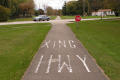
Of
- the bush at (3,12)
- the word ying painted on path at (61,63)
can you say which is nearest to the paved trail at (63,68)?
the word ying painted on path at (61,63)

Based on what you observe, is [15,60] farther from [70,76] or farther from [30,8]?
[30,8]

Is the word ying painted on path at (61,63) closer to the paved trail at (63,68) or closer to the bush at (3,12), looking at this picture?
the paved trail at (63,68)

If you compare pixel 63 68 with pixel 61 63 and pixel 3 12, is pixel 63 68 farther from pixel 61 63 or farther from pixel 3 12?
A: pixel 3 12

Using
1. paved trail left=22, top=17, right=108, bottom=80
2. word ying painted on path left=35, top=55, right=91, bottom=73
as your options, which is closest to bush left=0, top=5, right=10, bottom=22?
paved trail left=22, top=17, right=108, bottom=80

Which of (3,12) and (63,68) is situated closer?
(63,68)

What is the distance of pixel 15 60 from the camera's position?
750 centimetres

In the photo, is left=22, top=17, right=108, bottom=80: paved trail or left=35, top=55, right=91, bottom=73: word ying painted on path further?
left=35, top=55, right=91, bottom=73: word ying painted on path

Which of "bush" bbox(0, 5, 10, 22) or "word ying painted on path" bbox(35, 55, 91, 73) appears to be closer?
"word ying painted on path" bbox(35, 55, 91, 73)

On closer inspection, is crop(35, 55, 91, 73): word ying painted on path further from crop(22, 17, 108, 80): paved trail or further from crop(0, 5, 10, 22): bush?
crop(0, 5, 10, 22): bush

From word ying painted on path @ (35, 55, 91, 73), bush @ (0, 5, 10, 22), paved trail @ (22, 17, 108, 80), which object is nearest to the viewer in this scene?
paved trail @ (22, 17, 108, 80)

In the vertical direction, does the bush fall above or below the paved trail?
above

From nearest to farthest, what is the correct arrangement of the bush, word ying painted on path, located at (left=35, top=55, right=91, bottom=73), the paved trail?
the paved trail, word ying painted on path, located at (left=35, top=55, right=91, bottom=73), the bush

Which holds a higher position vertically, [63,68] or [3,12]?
[3,12]

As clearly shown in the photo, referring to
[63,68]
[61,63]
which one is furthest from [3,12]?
[63,68]
